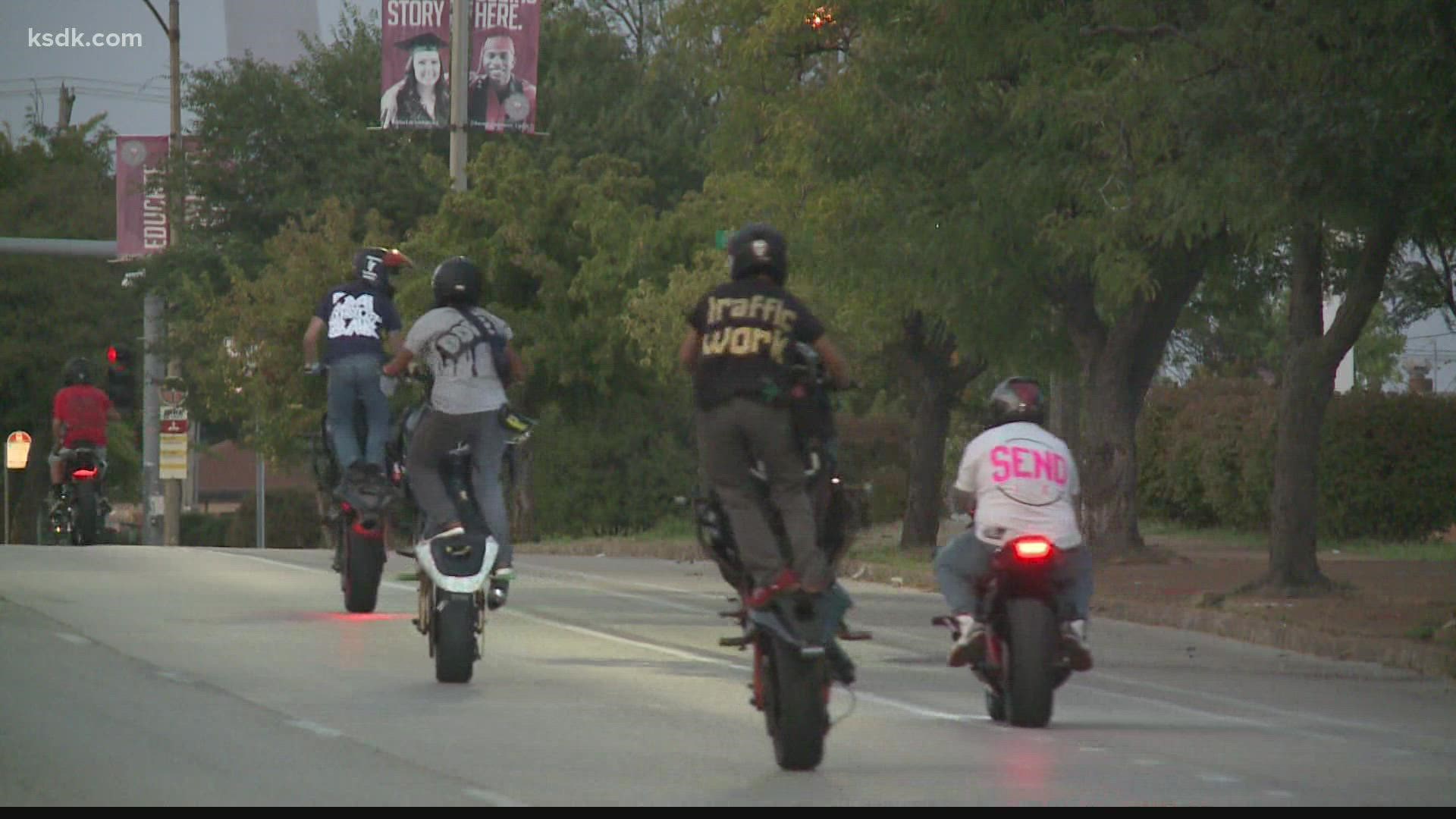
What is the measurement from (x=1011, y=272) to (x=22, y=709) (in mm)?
12763

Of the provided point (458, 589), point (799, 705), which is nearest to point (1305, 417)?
point (458, 589)

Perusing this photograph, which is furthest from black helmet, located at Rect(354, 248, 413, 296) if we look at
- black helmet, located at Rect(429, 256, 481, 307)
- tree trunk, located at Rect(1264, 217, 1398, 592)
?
tree trunk, located at Rect(1264, 217, 1398, 592)

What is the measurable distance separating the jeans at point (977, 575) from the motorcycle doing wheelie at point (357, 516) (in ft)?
14.3

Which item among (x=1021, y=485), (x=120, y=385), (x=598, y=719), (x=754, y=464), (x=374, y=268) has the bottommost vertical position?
(x=598, y=719)

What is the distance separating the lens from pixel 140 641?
43.5 ft

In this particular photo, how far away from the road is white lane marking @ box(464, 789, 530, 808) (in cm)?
5

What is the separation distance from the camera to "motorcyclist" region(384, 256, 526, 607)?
12055 mm

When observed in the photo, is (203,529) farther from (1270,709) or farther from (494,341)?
(1270,709)

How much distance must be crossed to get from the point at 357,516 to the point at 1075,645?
538 cm

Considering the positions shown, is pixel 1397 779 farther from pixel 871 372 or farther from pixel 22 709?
pixel 871 372

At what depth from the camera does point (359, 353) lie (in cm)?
1480

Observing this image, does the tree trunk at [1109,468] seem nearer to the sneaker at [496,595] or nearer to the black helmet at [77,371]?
the black helmet at [77,371]

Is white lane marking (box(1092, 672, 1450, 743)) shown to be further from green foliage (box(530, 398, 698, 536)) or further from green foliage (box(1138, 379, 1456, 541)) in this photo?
green foliage (box(530, 398, 698, 536))
